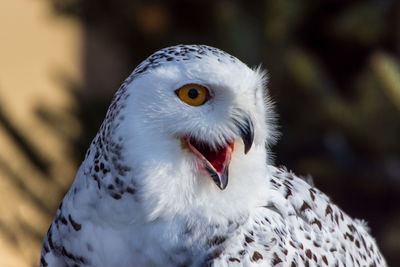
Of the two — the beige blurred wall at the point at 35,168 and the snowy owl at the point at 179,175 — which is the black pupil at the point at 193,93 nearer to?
the snowy owl at the point at 179,175

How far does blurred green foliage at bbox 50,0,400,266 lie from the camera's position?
143 inches

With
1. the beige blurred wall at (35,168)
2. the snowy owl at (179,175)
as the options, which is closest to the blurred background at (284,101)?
the beige blurred wall at (35,168)

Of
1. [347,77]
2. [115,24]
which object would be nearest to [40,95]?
[115,24]

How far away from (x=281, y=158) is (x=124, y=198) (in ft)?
7.74

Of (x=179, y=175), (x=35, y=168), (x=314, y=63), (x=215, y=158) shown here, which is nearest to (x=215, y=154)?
(x=215, y=158)

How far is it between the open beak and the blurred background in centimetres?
130

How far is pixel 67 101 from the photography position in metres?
3.89

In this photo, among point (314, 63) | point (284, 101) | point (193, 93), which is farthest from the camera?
point (284, 101)

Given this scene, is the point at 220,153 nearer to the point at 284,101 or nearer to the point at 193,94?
the point at 193,94

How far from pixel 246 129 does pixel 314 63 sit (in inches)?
84.7

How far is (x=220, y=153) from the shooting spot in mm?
1855

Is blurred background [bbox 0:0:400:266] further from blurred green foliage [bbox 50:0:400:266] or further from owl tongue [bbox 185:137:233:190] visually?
owl tongue [bbox 185:137:233:190]

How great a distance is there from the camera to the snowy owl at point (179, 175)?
1.79m

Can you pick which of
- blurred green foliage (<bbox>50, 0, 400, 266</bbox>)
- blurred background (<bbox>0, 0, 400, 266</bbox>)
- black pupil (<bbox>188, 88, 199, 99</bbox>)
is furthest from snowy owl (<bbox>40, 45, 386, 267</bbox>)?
blurred green foliage (<bbox>50, 0, 400, 266</bbox>)
